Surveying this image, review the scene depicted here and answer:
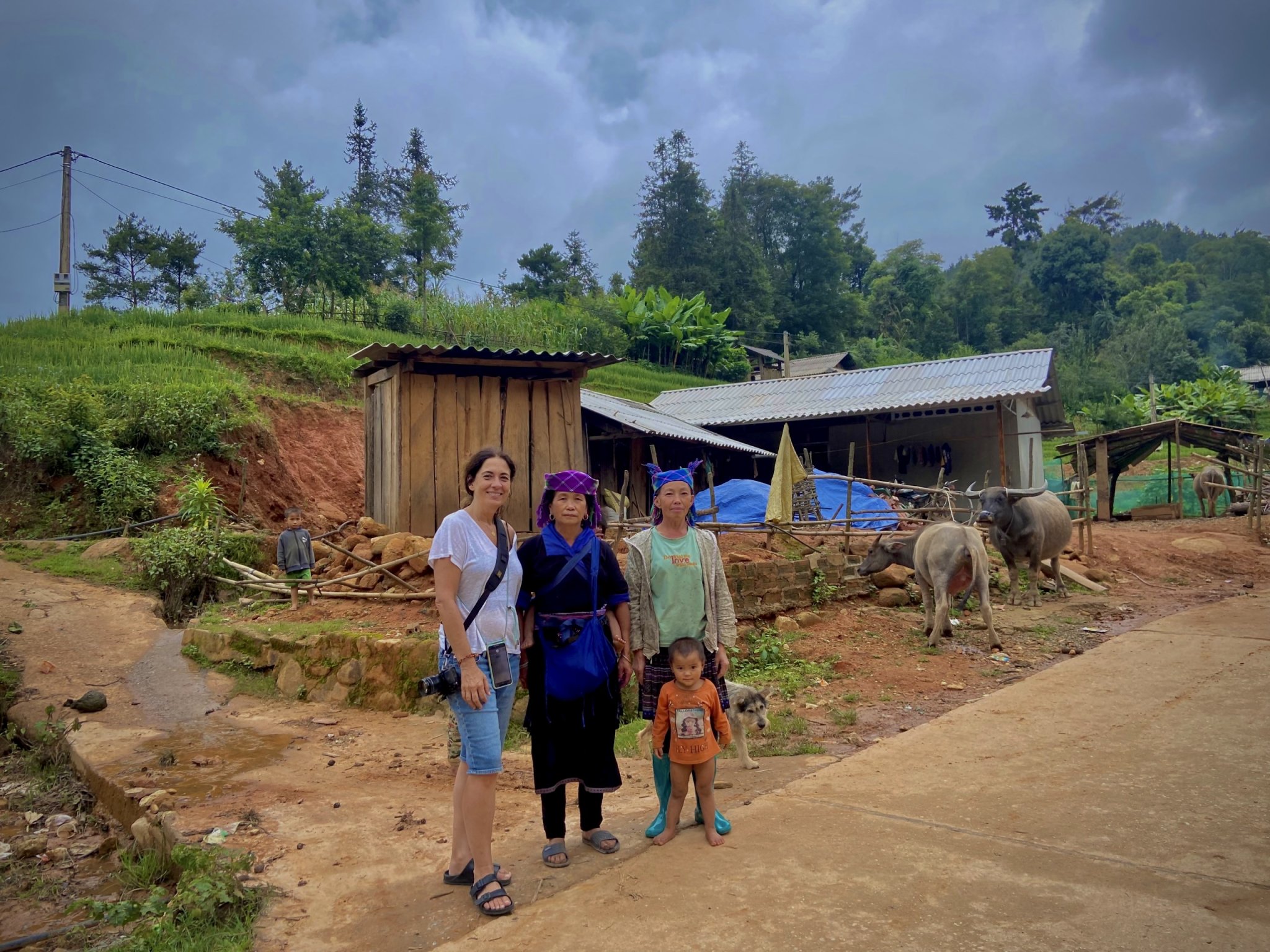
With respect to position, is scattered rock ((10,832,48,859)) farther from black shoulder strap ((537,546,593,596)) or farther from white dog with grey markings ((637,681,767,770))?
black shoulder strap ((537,546,593,596))

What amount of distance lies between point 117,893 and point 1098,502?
20.3 metres

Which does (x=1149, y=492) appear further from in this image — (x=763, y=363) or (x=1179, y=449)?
(x=763, y=363)

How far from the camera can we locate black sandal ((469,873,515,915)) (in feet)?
9.93

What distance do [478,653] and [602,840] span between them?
3.38 feet

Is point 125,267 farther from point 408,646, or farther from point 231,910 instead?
point 231,910

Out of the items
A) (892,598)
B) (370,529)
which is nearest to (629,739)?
(370,529)

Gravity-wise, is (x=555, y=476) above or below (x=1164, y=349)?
→ below

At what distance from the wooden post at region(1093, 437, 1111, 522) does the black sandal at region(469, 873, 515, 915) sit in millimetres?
19343

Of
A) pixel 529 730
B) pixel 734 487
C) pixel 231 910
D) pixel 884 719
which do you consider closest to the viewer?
pixel 231 910

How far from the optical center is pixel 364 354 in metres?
9.12

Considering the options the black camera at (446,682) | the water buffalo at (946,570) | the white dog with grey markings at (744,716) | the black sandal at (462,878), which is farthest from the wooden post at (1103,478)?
the black camera at (446,682)

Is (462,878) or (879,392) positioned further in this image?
(879,392)

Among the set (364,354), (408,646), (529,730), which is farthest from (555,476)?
(364,354)

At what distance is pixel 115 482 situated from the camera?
12109mm
